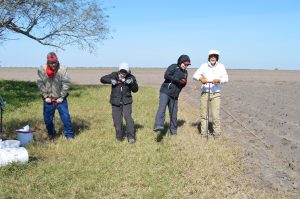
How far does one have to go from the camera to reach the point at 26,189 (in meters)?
6.58

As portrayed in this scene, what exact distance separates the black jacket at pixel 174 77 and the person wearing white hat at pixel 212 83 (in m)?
0.39

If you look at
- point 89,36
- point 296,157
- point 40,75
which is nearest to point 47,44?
point 89,36

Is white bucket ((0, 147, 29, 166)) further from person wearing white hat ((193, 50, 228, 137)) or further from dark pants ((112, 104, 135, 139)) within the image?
person wearing white hat ((193, 50, 228, 137))

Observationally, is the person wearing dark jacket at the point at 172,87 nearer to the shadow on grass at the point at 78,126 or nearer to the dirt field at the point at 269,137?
the dirt field at the point at 269,137

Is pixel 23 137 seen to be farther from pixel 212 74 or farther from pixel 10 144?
pixel 212 74

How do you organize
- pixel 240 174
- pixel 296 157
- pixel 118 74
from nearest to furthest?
pixel 240 174, pixel 296 157, pixel 118 74

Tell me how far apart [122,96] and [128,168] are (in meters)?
2.71

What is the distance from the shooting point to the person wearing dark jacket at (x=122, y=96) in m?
10.1

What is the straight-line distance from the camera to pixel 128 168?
7.86m

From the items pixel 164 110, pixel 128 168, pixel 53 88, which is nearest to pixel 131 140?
pixel 164 110

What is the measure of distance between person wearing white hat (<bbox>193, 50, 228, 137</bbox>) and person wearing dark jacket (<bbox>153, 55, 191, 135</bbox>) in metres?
0.38

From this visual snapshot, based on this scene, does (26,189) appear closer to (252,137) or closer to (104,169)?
(104,169)

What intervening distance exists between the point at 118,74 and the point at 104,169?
2996 millimetres

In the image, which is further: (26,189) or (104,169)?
(104,169)
